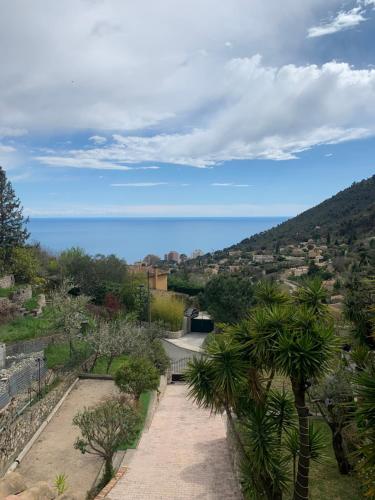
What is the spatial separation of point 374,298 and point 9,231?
27609 millimetres

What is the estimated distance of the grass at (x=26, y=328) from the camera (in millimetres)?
20969

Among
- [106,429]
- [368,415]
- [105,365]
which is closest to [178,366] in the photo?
[105,365]

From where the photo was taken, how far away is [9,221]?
1272 inches

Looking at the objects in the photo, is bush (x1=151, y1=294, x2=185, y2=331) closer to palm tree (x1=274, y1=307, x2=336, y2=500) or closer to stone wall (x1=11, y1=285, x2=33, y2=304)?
stone wall (x1=11, y1=285, x2=33, y2=304)

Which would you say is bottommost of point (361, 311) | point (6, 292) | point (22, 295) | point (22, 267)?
point (22, 295)

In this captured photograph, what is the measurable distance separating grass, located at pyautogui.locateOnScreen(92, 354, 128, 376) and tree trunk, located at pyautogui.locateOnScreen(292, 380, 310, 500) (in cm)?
1317

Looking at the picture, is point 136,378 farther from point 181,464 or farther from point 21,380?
point 21,380

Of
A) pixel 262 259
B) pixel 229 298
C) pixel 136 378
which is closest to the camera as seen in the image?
pixel 136 378

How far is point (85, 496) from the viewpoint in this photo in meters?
10.1

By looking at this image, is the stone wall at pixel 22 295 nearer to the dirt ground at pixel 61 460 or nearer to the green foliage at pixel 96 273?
the green foliage at pixel 96 273

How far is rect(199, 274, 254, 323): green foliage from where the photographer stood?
28938mm

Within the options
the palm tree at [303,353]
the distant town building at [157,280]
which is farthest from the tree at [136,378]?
the distant town building at [157,280]

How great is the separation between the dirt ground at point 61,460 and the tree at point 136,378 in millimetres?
2113

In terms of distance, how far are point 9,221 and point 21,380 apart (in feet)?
64.3
